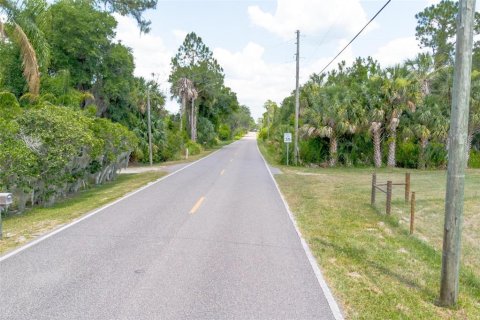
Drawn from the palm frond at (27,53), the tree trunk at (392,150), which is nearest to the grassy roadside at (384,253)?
the palm frond at (27,53)

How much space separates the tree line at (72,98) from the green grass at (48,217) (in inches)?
30.5

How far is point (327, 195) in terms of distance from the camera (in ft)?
51.1

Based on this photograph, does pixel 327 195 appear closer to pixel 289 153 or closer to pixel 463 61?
pixel 463 61

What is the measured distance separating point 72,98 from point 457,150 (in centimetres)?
1822

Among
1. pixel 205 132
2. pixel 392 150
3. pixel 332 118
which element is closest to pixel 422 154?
pixel 392 150

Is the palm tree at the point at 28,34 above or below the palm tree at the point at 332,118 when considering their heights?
above

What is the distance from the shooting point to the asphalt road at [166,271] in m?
5.14

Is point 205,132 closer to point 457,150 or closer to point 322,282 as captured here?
point 322,282

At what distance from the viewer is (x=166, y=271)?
653 centimetres

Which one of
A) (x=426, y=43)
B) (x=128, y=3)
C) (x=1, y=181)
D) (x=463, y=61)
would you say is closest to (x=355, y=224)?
(x=463, y=61)

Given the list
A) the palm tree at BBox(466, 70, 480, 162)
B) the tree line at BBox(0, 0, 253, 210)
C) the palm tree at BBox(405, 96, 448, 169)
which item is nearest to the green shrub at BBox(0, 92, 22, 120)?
the tree line at BBox(0, 0, 253, 210)

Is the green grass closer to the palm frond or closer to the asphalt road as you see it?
the asphalt road

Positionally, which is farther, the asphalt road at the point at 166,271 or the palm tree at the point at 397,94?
the palm tree at the point at 397,94

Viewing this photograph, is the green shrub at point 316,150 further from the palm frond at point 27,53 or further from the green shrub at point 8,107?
the green shrub at point 8,107
